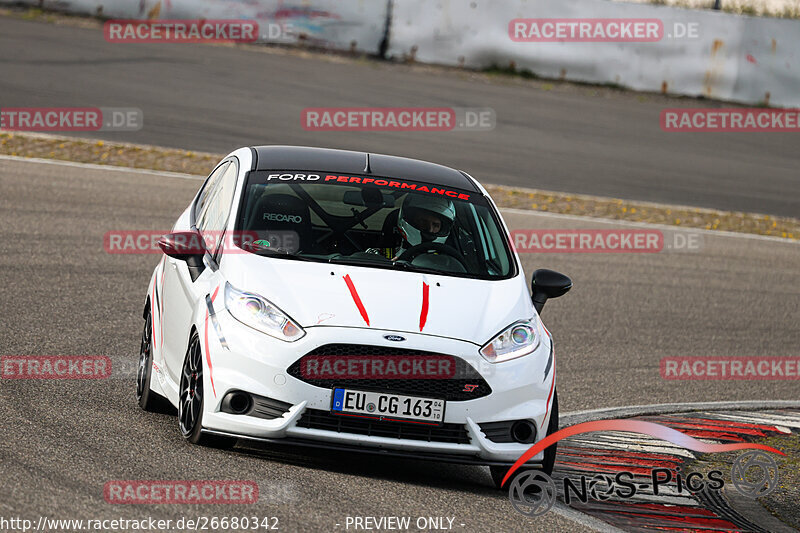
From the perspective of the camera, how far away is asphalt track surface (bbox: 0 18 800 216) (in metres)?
19.0

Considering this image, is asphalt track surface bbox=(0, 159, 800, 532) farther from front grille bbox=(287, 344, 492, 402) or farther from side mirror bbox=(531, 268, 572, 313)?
side mirror bbox=(531, 268, 572, 313)

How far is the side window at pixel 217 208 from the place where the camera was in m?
7.42

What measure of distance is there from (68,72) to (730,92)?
41.2ft

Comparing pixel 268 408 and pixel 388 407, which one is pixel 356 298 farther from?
pixel 268 408

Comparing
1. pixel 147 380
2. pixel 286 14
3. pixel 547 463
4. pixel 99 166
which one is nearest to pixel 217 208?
pixel 147 380

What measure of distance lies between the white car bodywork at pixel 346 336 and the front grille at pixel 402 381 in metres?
0.03

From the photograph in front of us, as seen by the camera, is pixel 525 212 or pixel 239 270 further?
pixel 525 212

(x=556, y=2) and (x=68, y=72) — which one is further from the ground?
(x=556, y=2)

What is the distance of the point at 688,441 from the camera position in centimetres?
830

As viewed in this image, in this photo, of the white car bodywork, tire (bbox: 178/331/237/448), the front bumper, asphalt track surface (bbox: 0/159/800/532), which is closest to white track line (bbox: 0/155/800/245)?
asphalt track surface (bbox: 0/159/800/532)

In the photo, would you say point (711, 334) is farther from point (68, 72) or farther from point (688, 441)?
point (68, 72)

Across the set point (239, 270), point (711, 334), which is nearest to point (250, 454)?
point (239, 270)

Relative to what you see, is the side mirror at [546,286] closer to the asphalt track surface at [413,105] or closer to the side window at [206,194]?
the side window at [206,194]

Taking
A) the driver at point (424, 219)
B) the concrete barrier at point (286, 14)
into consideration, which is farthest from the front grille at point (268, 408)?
the concrete barrier at point (286, 14)
